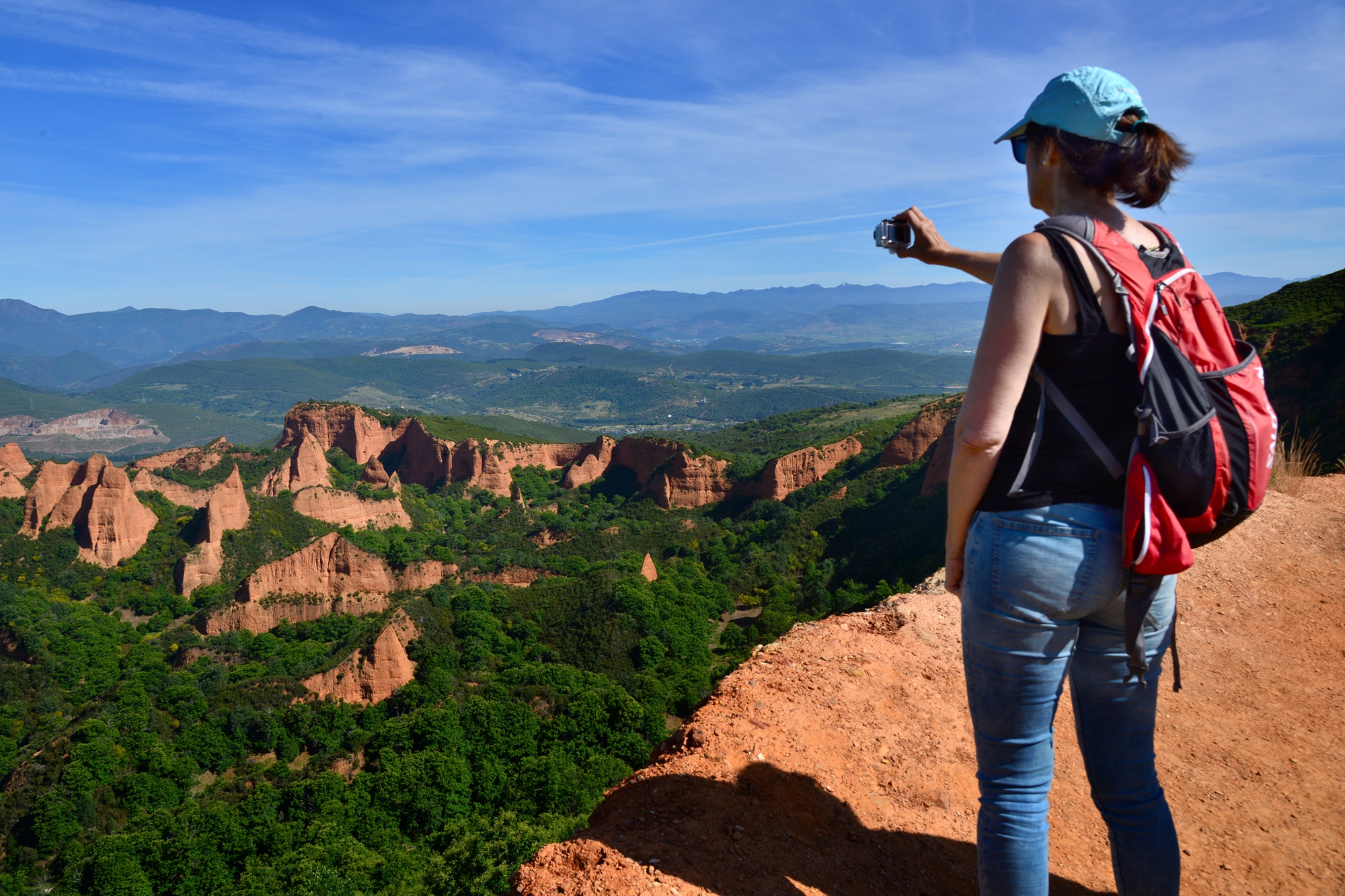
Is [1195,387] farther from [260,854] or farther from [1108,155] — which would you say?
[260,854]

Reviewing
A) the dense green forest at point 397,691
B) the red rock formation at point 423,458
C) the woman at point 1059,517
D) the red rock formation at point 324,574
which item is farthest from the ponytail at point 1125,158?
the red rock formation at point 423,458

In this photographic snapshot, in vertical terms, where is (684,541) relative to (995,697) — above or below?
below

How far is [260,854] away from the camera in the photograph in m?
18.4

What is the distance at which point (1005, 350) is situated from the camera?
1921 mm

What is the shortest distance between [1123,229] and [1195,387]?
1.82 feet

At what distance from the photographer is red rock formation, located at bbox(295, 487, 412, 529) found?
1903 inches

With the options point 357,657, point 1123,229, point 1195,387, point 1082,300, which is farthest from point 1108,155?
point 357,657

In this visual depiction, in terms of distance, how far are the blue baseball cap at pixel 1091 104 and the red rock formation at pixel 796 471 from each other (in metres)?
46.6

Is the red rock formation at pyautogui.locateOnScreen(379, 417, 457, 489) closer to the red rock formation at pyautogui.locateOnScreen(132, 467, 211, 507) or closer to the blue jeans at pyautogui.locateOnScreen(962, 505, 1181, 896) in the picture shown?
the red rock formation at pyautogui.locateOnScreen(132, 467, 211, 507)

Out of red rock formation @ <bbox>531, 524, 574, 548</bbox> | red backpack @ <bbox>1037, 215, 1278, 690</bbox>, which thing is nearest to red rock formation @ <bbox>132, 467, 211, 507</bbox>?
red rock formation @ <bbox>531, 524, 574, 548</bbox>

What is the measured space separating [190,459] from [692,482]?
37.8 meters

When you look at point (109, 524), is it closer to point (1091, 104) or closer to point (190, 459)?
point (190, 459)

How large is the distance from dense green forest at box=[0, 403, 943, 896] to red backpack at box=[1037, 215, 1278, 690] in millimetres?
12742

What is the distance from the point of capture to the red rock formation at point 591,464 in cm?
6034
